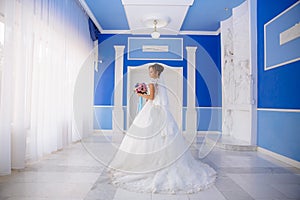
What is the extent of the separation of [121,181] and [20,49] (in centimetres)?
175

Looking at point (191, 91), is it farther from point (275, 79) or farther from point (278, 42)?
point (278, 42)

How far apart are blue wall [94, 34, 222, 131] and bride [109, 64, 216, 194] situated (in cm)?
313

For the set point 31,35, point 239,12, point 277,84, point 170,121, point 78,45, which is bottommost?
point 170,121

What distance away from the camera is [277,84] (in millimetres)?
3092

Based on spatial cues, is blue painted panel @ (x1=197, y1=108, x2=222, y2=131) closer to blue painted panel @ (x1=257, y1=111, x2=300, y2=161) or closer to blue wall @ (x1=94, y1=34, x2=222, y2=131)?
blue wall @ (x1=94, y1=34, x2=222, y2=131)

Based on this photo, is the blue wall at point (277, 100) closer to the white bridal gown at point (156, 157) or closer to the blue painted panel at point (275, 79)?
the blue painted panel at point (275, 79)

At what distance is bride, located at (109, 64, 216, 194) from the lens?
1842mm

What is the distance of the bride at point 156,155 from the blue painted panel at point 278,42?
1785 millimetres

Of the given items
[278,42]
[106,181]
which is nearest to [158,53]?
[278,42]

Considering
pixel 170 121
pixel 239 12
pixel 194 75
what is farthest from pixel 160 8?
pixel 170 121

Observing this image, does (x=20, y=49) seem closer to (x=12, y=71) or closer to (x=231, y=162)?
(x=12, y=71)

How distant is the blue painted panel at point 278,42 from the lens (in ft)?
8.79

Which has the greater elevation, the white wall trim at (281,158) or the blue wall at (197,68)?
the blue wall at (197,68)

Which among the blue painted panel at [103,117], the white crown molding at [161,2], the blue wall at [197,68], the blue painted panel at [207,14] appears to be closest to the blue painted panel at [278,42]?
the blue painted panel at [207,14]
